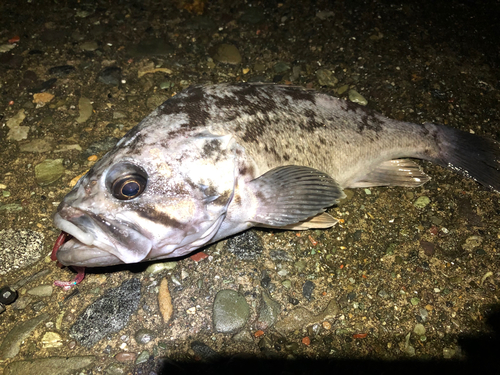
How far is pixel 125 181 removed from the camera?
7.91ft

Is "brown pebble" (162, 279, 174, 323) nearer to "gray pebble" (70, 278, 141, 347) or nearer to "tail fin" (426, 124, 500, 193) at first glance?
"gray pebble" (70, 278, 141, 347)

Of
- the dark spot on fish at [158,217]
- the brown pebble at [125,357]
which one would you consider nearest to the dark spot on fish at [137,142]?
the dark spot on fish at [158,217]

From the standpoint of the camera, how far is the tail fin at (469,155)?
3.54 metres

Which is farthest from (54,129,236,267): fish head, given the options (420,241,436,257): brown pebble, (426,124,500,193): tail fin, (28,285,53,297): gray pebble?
(426,124,500,193): tail fin

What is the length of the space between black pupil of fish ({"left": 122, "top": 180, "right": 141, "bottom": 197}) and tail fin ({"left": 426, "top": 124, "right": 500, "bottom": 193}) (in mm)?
2756

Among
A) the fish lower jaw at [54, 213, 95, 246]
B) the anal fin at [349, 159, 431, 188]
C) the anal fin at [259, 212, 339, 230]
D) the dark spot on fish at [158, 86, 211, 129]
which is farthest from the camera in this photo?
the anal fin at [349, 159, 431, 188]

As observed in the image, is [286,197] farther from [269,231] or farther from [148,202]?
[148,202]

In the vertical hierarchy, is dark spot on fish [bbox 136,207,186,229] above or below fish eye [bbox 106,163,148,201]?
below

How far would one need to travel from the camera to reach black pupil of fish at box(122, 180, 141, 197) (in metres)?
2.39

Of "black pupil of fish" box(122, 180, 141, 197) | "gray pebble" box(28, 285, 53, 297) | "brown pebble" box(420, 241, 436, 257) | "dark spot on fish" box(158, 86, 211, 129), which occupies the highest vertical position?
"dark spot on fish" box(158, 86, 211, 129)

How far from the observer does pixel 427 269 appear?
10.3 feet

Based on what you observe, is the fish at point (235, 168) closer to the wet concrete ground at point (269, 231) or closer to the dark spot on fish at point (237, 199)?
the dark spot on fish at point (237, 199)

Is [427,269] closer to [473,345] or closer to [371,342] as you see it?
[473,345]

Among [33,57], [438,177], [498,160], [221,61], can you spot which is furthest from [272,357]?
[33,57]
